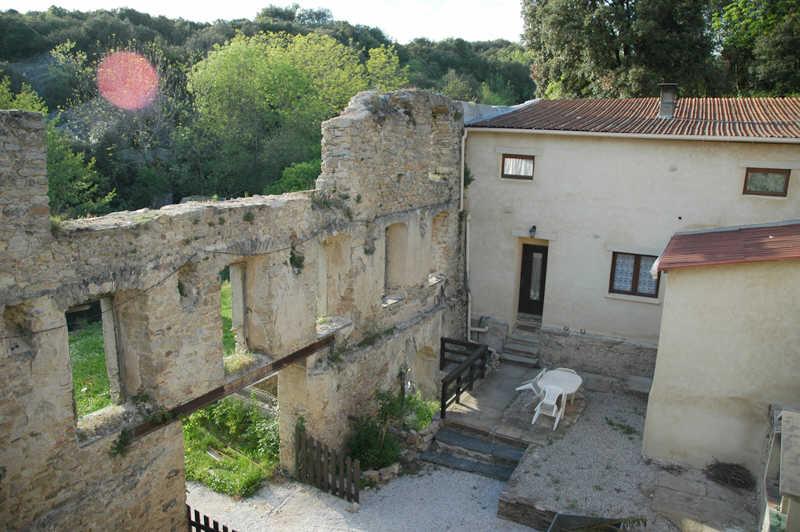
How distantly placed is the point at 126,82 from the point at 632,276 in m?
30.5

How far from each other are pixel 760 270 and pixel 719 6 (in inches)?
812

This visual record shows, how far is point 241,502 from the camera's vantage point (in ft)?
34.9

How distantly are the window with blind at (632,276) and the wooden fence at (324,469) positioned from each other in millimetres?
8675

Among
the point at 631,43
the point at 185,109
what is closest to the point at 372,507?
the point at 631,43

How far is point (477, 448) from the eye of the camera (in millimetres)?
12547

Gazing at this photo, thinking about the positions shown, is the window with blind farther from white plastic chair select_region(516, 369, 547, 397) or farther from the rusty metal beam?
the rusty metal beam

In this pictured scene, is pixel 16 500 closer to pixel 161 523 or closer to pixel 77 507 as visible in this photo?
pixel 77 507

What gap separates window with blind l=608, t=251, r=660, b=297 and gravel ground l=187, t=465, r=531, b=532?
6729mm

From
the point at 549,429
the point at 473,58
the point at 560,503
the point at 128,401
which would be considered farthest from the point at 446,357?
the point at 473,58

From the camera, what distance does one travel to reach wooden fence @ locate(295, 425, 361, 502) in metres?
10.6

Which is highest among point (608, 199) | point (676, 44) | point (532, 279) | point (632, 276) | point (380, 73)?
point (676, 44)

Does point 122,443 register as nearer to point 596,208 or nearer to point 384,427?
point 384,427

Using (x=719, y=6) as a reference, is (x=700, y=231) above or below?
below

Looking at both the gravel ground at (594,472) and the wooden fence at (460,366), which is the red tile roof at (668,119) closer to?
the wooden fence at (460,366)
